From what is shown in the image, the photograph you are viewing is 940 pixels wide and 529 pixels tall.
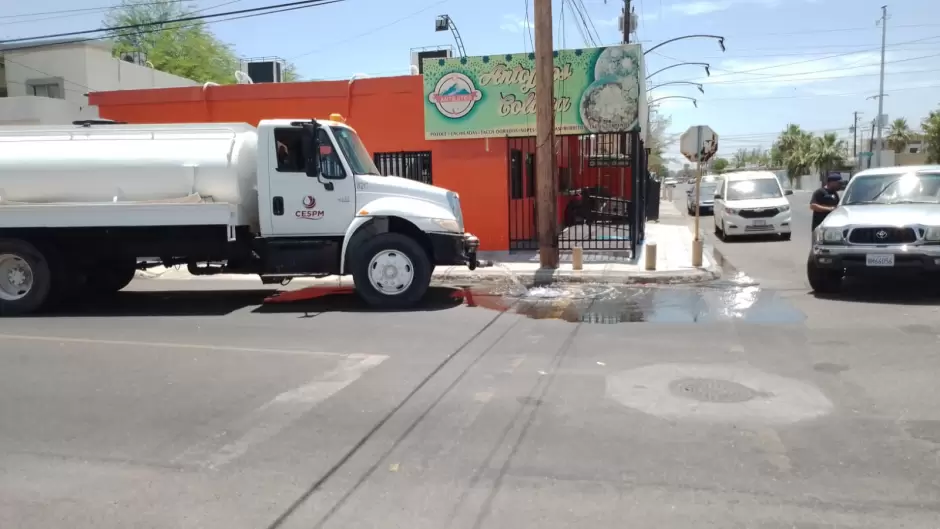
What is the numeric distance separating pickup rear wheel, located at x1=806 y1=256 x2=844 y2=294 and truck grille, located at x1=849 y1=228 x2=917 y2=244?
0.59 metres

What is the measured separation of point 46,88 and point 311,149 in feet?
90.6

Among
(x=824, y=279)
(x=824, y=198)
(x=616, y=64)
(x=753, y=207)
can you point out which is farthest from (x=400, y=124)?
(x=753, y=207)

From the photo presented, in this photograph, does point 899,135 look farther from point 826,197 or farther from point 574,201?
point 826,197

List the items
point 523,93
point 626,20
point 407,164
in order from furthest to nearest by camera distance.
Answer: point 626,20 < point 407,164 < point 523,93

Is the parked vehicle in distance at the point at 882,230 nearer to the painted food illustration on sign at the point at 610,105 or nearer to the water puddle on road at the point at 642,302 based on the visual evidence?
the water puddle on road at the point at 642,302

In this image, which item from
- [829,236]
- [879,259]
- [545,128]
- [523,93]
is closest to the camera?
[879,259]

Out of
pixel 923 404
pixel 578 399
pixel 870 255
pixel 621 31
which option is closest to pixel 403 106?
pixel 870 255

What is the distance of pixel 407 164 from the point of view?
16.3 meters

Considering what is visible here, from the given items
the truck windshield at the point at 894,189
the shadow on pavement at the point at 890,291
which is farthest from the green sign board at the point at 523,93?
the shadow on pavement at the point at 890,291

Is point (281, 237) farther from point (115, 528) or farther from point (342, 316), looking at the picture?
point (115, 528)

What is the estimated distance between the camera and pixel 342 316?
9625mm

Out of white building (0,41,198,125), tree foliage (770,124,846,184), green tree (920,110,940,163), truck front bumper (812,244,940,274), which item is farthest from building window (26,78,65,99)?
tree foliage (770,124,846,184)

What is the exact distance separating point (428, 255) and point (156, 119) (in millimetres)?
10000

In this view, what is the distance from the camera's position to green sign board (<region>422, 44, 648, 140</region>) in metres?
14.6
